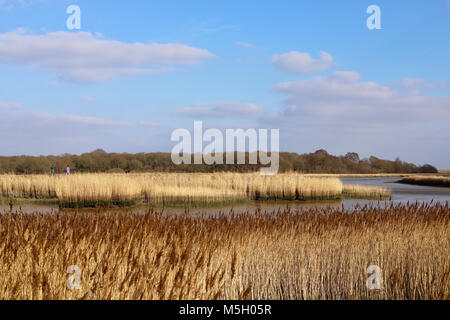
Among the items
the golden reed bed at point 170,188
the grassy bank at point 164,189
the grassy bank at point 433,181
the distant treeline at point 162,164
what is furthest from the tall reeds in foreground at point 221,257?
the distant treeline at point 162,164

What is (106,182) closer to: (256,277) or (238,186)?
(238,186)

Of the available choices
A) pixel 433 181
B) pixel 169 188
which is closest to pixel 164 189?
pixel 169 188

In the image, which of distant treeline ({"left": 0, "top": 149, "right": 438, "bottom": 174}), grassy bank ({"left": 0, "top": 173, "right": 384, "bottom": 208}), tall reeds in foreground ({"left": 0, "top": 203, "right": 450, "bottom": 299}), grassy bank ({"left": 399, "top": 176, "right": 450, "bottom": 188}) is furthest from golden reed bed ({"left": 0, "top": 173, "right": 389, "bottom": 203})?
distant treeline ({"left": 0, "top": 149, "right": 438, "bottom": 174})

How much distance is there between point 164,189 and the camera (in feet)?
62.2

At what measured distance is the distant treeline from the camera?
50.7 meters

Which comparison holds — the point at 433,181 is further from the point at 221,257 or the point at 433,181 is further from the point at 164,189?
the point at 221,257

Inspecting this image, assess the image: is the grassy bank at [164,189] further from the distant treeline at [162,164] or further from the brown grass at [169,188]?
the distant treeline at [162,164]

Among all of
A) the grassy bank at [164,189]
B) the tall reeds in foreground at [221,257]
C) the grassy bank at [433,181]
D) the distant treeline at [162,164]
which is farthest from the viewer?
the distant treeline at [162,164]

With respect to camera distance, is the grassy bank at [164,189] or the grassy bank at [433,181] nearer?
the grassy bank at [164,189]

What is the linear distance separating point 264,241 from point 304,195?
13.8m

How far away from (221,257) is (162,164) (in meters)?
55.9

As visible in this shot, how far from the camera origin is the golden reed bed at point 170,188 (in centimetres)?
1733

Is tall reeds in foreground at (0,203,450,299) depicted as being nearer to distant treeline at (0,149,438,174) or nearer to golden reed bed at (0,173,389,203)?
golden reed bed at (0,173,389,203)
